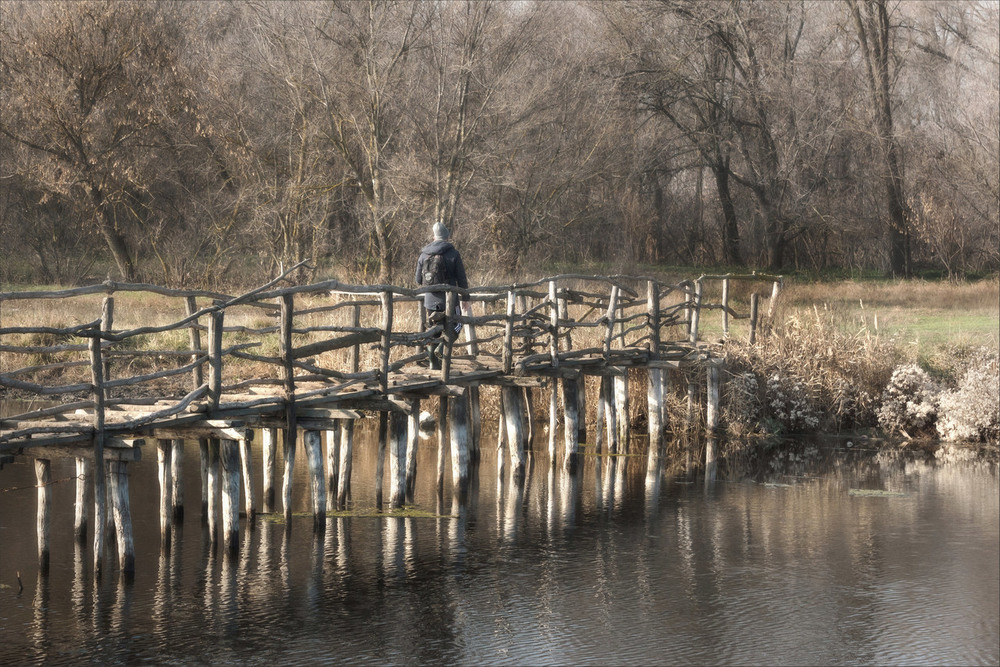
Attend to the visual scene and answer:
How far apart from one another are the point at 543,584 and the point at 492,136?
60.6 feet

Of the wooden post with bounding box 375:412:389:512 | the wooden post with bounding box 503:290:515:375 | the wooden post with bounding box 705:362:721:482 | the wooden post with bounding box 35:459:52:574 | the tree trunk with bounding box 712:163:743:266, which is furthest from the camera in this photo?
the tree trunk with bounding box 712:163:743:266

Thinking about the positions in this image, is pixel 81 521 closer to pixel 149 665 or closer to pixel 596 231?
pixel 149 665

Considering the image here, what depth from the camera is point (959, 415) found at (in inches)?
789

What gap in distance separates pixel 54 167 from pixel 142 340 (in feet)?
29.9

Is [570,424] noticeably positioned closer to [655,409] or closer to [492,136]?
[655,409]

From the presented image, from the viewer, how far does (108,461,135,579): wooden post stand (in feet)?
35.9

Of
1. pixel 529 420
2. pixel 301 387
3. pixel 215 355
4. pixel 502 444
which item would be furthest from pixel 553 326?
pixel 215 355

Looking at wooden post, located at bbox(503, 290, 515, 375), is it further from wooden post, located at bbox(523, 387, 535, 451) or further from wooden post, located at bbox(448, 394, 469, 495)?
wooden post, located at bbox(523, 387, 535, 451)

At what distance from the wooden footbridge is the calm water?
1.82 feet

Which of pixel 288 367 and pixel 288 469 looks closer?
pixel 288 367

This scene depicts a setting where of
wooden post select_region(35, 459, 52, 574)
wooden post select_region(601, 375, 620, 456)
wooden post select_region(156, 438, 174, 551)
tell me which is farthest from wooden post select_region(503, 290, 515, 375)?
wooden post select_region(35, 459, 52, 574)

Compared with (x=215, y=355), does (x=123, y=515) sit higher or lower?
lower

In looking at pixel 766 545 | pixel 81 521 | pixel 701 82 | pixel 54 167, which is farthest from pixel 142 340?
pixel 701 82

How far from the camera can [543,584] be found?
11.9 metres
